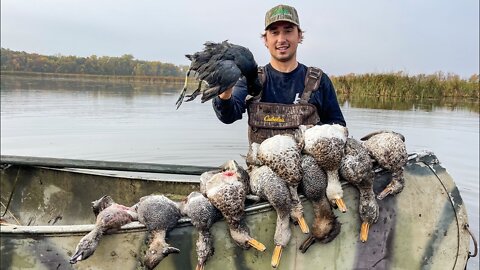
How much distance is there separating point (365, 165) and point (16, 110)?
1323 centimetres

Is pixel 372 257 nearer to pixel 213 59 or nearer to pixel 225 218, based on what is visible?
pixel 225 218

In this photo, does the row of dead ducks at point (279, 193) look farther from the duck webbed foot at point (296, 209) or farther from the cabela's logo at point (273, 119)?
the cabela's logo at point (273, 119)

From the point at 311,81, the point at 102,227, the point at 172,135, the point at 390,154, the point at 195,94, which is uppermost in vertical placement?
the point at 311,81

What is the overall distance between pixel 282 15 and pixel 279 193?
1.30 m

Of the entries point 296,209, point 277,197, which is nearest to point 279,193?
point 277,197

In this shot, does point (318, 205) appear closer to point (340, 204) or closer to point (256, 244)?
point (340, 204)

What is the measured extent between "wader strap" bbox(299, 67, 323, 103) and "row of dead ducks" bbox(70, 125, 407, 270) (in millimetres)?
735

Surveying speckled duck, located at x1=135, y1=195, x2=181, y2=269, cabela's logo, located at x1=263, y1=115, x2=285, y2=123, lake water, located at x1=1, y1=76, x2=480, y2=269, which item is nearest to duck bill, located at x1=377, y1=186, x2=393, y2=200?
cabela's logo, located at x1=263, y1=115, x2=285, y2=123

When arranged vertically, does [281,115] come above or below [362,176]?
above

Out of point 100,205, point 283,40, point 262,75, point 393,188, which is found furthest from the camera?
point 262,75

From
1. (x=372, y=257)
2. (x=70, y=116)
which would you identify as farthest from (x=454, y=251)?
(x=70, y=116)

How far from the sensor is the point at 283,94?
10.2ft

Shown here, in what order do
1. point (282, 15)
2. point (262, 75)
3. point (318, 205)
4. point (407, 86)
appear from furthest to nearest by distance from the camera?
point (407, 86) < point (262, 75) < point (282, 15) < point (318, 205)

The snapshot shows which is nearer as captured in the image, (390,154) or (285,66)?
(390,154)
